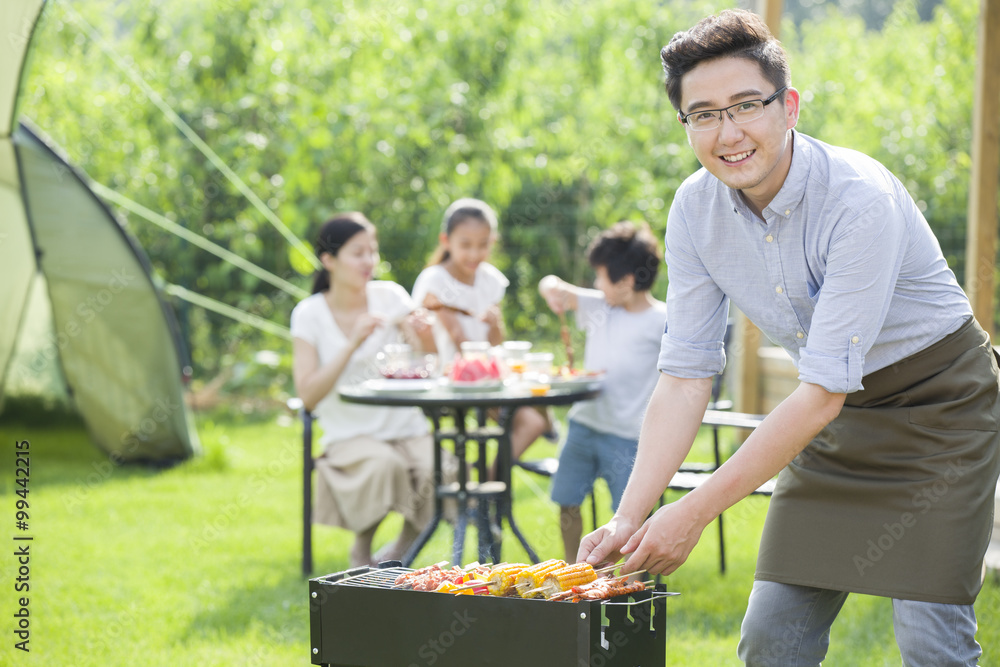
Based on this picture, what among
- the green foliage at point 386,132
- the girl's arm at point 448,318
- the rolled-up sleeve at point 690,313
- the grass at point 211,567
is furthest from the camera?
the green foliage at point 386,132

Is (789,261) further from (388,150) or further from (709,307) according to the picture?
(388,150)

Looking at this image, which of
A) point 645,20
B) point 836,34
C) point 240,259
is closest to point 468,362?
point 240,259

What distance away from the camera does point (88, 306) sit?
19.6 feet

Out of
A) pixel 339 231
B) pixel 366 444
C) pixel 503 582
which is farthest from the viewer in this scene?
pixel 339 231

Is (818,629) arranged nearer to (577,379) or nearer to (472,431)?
(577,379)

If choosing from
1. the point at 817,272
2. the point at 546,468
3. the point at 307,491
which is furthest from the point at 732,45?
the point at 307,491

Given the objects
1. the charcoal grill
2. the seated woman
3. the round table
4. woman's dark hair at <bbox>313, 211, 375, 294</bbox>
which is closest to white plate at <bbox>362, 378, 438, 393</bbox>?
the round table

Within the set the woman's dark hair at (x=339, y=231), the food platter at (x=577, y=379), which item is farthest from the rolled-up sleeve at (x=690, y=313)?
the woman's dark hair at (x=339, y=231)

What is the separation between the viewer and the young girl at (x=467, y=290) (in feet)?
14.9

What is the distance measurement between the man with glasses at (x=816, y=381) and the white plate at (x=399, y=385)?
5.78 feet

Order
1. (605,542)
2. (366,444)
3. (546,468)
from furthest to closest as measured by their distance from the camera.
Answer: (366,444)
(546,468)
(605,542)

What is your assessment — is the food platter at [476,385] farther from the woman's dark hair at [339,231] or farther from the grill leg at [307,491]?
the woman's dark hair at [339,231]

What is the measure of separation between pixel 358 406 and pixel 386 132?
3.81 m

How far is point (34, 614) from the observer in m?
3.64
